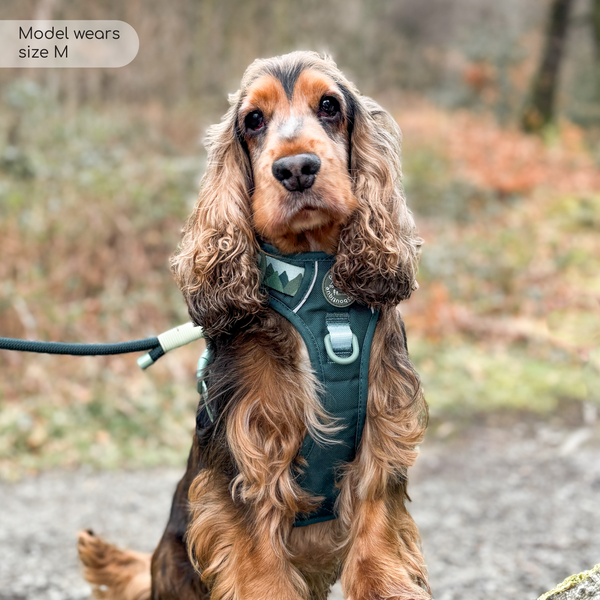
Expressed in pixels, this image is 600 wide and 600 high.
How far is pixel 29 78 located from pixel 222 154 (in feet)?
28.7

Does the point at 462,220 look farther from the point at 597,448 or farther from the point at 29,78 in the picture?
the point at 29,78

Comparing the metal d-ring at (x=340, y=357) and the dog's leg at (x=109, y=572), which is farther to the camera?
the dog's leg at (x=109, y=572)

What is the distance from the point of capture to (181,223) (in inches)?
352

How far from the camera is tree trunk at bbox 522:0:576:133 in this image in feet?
48.1

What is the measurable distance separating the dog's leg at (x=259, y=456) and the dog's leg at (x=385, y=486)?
20cm

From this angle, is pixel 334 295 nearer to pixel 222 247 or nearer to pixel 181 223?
pixel 222 247

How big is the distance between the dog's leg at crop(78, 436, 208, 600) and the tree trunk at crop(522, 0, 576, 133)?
13.7 metres

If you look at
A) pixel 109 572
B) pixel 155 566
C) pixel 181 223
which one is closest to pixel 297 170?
pixel 155 566

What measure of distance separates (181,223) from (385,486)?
6973 mm

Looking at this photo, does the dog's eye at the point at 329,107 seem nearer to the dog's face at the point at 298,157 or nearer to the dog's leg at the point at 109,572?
the dog's face at the point at 298,157

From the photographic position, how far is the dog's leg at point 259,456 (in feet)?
8.00

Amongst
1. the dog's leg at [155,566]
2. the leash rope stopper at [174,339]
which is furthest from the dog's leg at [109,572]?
the leash rope stopper at [174,339]

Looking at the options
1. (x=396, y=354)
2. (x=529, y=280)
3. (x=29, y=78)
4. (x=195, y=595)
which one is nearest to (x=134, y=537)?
(x=195, y=595)

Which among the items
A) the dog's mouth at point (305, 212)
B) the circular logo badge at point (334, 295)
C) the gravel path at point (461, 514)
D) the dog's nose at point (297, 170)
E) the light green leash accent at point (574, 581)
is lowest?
the gravel path at point (461, 514)
